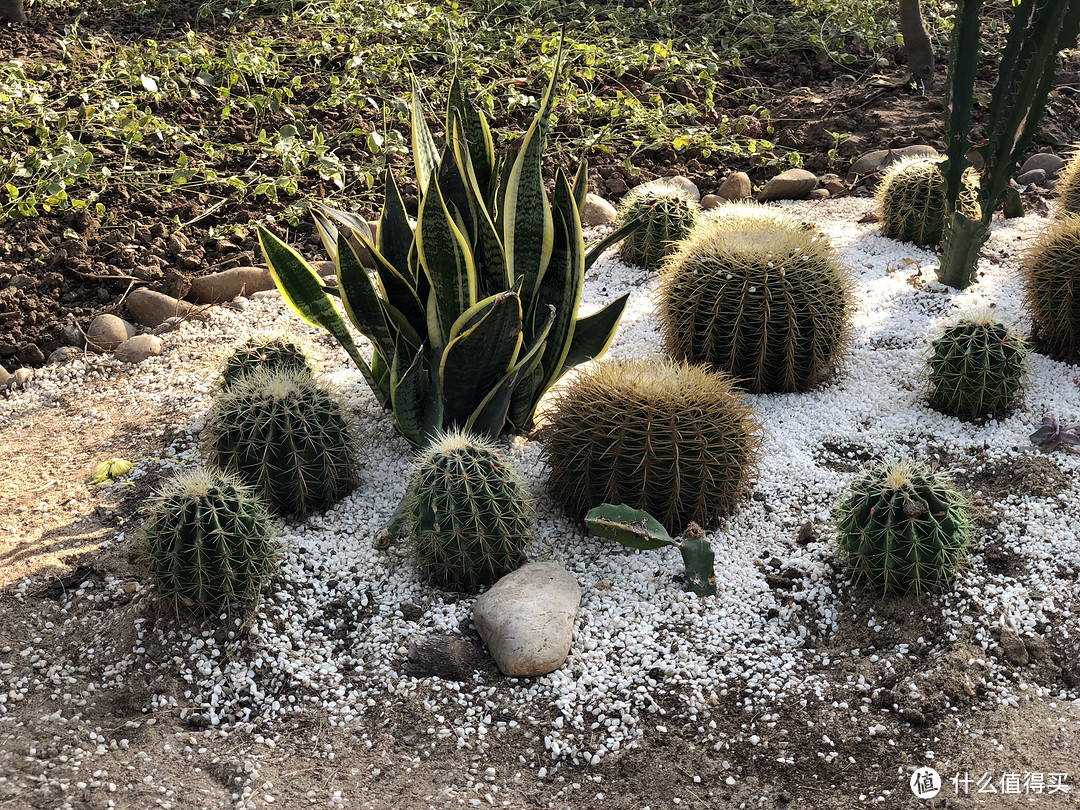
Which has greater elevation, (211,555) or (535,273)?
(535,273)

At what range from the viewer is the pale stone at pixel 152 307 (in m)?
4.97

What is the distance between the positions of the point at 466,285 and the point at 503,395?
1.35 feet

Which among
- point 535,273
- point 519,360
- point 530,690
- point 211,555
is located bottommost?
point 530,690

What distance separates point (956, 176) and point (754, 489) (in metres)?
2.03

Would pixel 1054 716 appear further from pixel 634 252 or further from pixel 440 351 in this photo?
pixel 634 252

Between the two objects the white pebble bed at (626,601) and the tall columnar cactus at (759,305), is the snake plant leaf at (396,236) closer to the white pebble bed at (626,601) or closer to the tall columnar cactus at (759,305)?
the white pebble bed at (626,601)

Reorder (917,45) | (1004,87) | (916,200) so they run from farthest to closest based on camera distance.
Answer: (917,45) < (916,200) < (1004,87)

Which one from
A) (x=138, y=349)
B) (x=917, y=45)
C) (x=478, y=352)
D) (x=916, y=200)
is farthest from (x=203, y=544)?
(x=917, y=45)

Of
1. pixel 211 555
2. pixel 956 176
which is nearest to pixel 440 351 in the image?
pixel 211 555

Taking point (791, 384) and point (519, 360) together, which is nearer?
point (519, 360)

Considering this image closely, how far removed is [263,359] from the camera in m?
3.83

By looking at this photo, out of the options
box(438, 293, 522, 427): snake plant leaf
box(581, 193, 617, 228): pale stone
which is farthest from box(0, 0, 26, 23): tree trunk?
box(438, 293, 522, 427): snake plant leaf

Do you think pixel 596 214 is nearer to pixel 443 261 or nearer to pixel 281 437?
pixel 443 261

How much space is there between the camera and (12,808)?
236 cm
